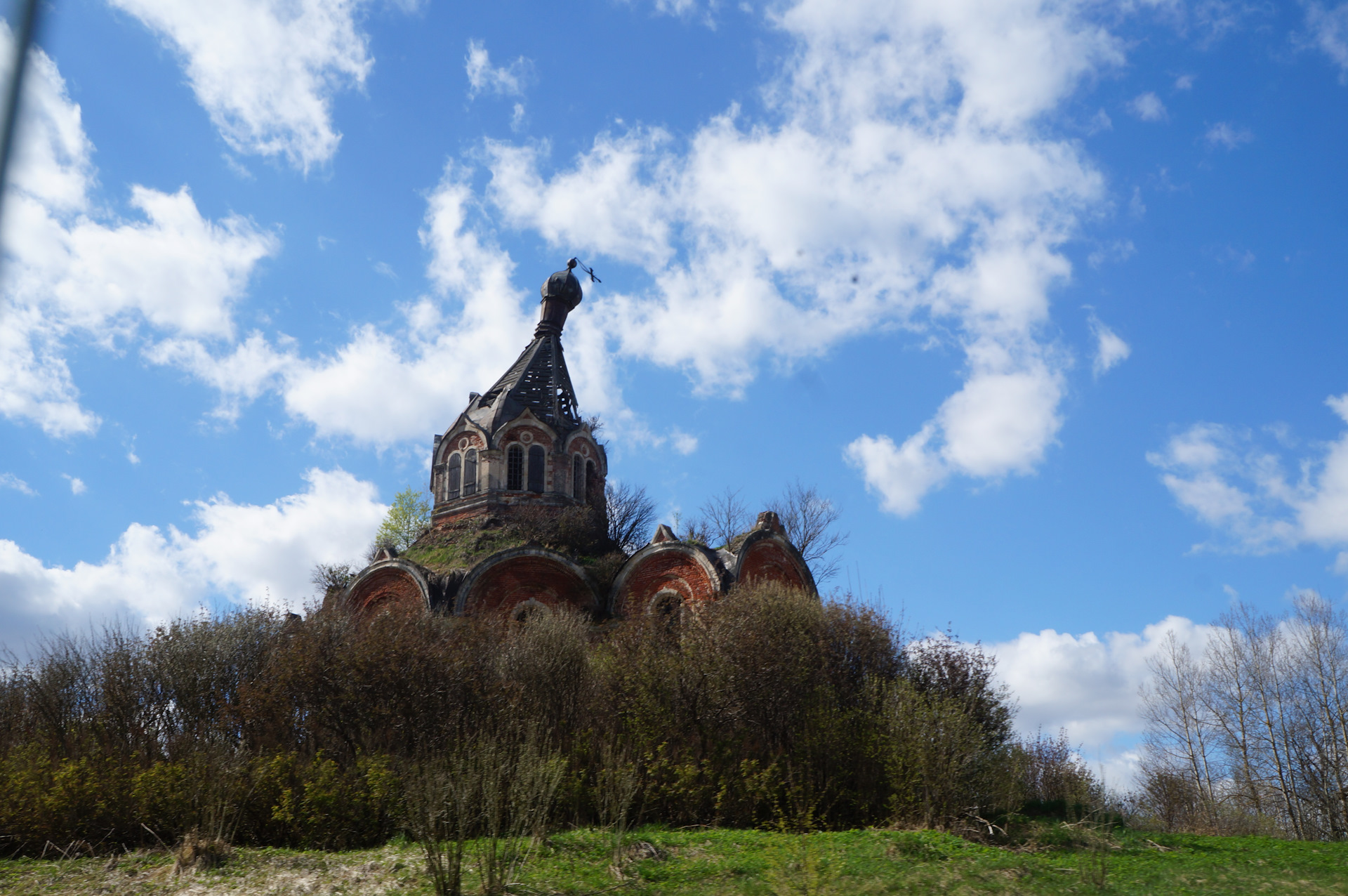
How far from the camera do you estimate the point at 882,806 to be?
1429 centimetres

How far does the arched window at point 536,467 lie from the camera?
89.4ft

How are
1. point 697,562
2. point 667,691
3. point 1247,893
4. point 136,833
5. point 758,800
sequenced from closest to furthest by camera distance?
point 1247,893
point 136,833
point 758,800
point 667,691
point 697,562

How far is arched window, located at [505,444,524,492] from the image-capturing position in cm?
2723

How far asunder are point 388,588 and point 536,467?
5852mm

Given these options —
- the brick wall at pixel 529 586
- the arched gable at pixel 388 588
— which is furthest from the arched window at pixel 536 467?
the arched gable at pixel 388 588

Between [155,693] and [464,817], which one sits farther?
[155,693]

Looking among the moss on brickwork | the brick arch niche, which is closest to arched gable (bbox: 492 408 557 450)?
the moss on brickwork

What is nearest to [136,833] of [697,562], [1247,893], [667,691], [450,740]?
[450,740]

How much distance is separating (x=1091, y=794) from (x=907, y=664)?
3796 millimetres

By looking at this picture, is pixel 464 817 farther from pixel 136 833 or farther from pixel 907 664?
pixel 907 664

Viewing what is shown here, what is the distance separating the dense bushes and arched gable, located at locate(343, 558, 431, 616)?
4.01 m

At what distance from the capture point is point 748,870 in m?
10.7

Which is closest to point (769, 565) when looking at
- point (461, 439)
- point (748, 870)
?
point (461, 439)

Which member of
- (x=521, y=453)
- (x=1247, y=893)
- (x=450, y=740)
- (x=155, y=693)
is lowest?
(x=1247, y=893)
